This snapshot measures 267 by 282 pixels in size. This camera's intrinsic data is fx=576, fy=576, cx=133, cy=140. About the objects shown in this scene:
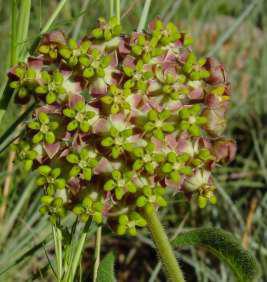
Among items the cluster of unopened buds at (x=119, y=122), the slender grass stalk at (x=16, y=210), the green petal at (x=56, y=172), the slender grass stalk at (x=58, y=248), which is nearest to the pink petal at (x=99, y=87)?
the cluster of unopened buds at (x=119, y=122)

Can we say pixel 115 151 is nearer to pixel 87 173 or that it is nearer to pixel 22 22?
pixel 87 173

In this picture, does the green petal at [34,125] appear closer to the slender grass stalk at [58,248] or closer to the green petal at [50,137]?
the green petal at [50,137]

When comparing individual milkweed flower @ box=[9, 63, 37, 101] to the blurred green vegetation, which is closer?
individual milkweed flower @ box=[9, 63, 37, 101]

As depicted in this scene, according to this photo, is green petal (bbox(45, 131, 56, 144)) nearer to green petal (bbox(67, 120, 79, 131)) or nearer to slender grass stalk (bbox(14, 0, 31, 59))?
green petal (bbox(67, 120, 79, 131))

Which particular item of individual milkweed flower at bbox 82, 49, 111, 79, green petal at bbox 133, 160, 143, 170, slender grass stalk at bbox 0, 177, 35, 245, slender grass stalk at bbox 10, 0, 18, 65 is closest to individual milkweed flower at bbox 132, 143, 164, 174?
green petal at bbox 133, 160, 143, 170

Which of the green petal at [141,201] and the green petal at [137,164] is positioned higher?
the green petal at [137,164]

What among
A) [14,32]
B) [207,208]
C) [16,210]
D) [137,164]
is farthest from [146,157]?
[207,208]
